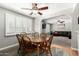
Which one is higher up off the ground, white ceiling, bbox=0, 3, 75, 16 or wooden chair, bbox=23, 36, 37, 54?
white ceiling, bbox=0, 3, 75, 16

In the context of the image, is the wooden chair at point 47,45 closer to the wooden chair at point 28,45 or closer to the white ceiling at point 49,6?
the wooden chair at point 28,45

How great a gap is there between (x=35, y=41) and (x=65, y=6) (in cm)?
117

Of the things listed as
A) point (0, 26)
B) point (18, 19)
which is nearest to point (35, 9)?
point (18, 19)

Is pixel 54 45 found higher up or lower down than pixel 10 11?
lower down

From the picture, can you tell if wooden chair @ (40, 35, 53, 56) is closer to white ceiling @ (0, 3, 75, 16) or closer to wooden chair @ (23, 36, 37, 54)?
wooden chair @ (23, 36, 37, 54)

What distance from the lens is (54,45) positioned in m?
3.03

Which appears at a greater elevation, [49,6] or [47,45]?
[49,6]

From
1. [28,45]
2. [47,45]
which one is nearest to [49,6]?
[47,45]

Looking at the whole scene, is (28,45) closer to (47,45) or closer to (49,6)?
(47,45)

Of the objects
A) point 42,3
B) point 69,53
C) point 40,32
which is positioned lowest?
point 69,53

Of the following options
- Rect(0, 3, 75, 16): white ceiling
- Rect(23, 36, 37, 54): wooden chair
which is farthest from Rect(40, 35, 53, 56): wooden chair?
Rect(0, 3, 75, 16): white ceiling

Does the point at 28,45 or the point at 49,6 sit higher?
the point at 49,6

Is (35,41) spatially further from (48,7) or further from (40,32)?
(48,7)

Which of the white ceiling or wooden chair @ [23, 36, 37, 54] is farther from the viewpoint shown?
wooden chair @ [23, 36, 37, 54]
